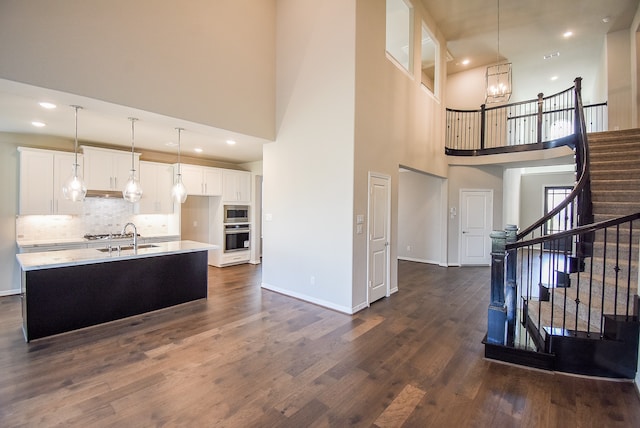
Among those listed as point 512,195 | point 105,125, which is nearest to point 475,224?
point 512,195

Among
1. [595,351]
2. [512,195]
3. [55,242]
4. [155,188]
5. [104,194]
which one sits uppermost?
[512,195]

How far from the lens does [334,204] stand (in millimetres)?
4367

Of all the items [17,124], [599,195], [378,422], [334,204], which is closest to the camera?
[378,422]

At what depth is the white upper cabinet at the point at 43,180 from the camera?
5090 mm

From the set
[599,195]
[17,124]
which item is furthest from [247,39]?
[599,195]

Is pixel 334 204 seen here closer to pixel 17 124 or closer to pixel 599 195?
pixel 599 195

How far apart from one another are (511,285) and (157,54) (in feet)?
16.4

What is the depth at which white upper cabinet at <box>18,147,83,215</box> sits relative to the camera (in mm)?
5090

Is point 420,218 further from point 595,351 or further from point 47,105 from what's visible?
point 47,105

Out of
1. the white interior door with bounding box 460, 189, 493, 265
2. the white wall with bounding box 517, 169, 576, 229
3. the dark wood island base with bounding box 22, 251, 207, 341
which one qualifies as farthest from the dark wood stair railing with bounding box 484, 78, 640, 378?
the white wall with bounding box 517, 169, 576, 229

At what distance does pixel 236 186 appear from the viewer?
304 inches

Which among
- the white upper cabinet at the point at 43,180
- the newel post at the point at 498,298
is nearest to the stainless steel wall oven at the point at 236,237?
the white upper cabinet at the point at 43,180

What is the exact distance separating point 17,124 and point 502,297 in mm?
7322

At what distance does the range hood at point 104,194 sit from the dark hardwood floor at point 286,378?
242 cm
